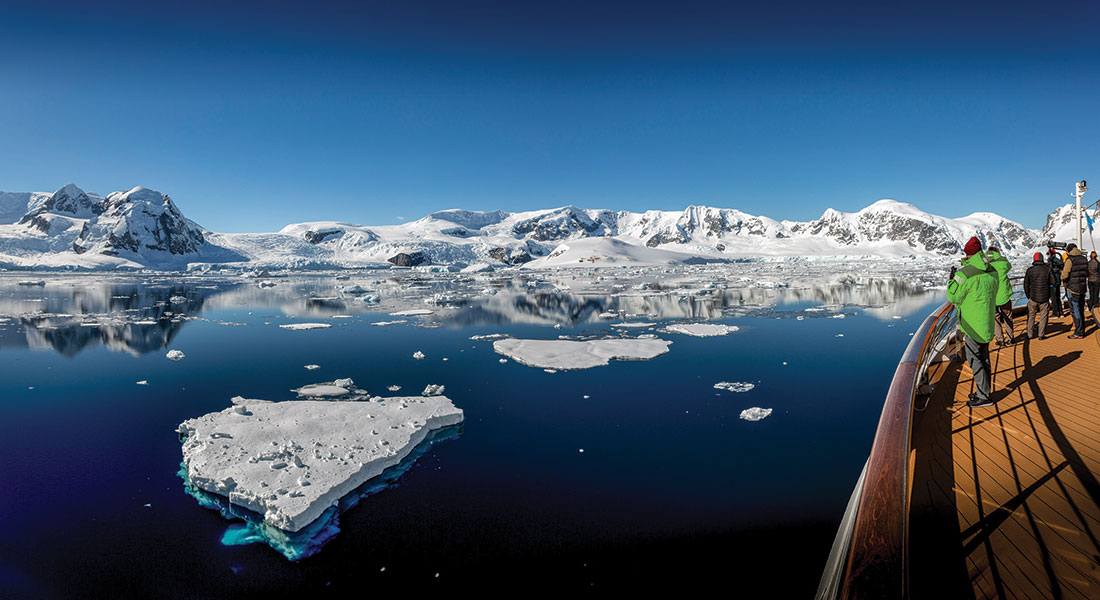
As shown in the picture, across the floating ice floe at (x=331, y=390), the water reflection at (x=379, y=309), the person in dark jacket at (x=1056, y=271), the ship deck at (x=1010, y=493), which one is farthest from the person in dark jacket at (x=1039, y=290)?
the floating ice floe at (x=331, y=390)

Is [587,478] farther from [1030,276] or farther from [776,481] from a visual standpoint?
[1030,276]

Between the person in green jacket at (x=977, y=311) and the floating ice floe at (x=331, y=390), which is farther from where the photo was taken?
the floating ice floe at (x=331, y=390)

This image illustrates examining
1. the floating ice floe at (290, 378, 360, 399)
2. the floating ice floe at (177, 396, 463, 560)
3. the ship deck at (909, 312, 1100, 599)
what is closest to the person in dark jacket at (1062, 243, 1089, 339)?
the ship deck at (909, 312, 1100, 599)

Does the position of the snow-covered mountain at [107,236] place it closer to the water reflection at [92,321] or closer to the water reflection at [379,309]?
the water reflection at [92,321]

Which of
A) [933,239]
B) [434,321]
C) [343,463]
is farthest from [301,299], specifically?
[933,239]

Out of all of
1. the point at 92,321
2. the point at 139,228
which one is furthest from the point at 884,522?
the point at 139,228

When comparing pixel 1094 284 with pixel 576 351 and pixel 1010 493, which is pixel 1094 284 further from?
pixel 576 351

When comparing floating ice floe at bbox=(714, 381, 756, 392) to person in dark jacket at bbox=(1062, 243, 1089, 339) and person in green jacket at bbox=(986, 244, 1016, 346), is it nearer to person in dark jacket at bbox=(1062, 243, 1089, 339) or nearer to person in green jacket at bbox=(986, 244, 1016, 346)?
person in green jacket at bbox=(986, 244, 1016, 346)
